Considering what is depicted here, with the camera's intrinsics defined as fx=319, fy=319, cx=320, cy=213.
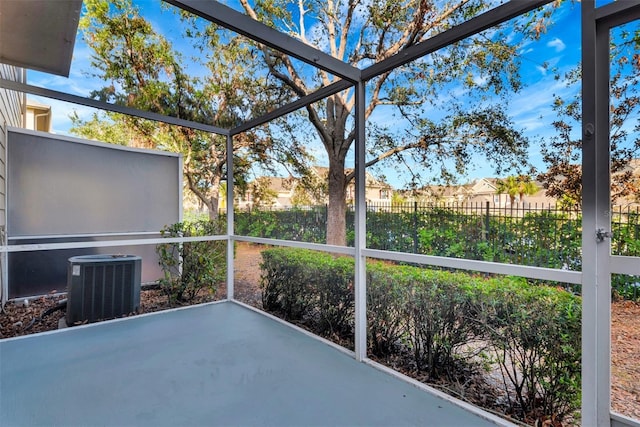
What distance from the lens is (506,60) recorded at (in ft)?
9.09

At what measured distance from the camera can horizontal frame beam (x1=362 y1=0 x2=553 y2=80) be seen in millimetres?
1767

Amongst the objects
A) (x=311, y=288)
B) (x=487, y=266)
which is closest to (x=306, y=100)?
(x=311, y=288)

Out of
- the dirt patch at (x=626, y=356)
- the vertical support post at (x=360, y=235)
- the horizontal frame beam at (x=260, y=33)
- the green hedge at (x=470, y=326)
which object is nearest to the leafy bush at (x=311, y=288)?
the green hedge at (x=470, y=326)

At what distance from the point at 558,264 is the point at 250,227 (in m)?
3.49

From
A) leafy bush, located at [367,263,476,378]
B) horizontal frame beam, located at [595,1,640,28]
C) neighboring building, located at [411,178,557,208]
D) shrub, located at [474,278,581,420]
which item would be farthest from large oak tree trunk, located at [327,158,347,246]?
horizontal frame beam, located at [595,1,640,28]

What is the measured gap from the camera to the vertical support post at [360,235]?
274 cm

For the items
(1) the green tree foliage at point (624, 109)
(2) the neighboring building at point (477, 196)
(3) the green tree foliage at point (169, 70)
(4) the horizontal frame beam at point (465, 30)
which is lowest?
(2) the neighboring building at point (477, 196)

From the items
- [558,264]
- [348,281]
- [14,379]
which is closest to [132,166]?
[14,379]

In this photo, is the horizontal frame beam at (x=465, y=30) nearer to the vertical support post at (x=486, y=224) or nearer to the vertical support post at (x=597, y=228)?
the vertical support post at (x=597, y=228)

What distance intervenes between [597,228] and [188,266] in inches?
180

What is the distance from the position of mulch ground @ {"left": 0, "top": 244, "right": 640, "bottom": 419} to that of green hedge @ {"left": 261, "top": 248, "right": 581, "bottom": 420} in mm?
174

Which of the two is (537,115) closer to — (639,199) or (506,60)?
(639,199)

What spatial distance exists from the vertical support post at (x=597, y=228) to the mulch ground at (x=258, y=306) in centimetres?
11

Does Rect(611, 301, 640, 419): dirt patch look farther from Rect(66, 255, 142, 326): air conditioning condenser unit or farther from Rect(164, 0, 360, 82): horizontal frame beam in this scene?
Rect(66, 255, 142, 326): air conditioning condenser unit
